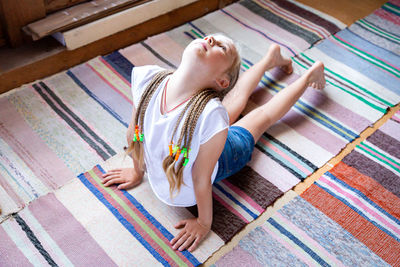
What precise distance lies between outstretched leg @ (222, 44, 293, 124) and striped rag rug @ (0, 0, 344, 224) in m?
0.20

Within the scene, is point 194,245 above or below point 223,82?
below

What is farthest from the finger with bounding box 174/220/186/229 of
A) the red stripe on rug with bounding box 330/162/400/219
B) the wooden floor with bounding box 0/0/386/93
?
the wooden floor with bounding box 0/0/386/93

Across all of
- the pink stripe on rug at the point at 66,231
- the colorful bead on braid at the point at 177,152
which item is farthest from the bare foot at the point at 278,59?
the pink stripe on rug at the point at 66,231

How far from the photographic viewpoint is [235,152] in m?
1.36

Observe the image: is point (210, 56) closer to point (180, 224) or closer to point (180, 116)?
point (180, 116)

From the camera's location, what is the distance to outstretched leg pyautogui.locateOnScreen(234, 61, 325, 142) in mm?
1508

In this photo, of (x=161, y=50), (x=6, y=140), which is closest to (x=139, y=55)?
(x=161, y=50)

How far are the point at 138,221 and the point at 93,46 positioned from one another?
96 centimetres

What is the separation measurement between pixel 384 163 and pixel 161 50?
1136mm

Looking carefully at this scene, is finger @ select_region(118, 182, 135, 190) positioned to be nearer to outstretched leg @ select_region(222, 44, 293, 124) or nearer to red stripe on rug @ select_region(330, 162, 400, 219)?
outstretched leg @ select_region(222, 44, 293, 124)

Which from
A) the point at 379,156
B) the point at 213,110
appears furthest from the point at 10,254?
the point at 379,156

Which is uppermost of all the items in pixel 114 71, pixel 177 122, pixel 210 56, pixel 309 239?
pixel 210 56

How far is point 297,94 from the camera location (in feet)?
5.35

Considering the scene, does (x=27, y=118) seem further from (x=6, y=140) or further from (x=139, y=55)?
(x=139, y=55)
